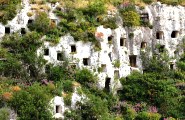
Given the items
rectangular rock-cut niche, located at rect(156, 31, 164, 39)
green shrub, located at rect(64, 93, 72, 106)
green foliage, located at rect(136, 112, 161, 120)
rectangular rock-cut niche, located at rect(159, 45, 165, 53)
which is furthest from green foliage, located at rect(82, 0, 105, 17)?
green foliage, located at rect(136, 112, 161, 120)

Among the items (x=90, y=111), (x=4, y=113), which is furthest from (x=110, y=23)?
(x=4, y=113)

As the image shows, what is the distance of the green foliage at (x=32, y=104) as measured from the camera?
5000 centimetres

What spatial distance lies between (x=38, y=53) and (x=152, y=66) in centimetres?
1228

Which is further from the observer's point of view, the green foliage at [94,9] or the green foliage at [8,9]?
the green foliage at [94,9]

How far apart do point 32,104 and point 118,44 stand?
43.8 ft

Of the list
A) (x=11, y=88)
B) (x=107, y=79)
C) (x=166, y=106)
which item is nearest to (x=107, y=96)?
(x=107, y=79)

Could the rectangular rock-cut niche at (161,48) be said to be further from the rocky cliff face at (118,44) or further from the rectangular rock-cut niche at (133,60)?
the rectangular rock-cut niche at (133,60)

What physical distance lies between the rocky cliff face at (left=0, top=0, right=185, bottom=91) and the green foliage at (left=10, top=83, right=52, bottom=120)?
20.5ft

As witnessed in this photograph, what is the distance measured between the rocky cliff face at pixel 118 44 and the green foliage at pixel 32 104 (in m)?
6.26

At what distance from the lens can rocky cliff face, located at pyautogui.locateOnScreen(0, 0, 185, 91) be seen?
57062 millimetres

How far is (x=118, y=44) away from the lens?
2354 inches

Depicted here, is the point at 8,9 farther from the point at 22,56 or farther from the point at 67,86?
the point at 67,86

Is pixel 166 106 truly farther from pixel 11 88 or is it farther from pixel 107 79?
pixel 11 88

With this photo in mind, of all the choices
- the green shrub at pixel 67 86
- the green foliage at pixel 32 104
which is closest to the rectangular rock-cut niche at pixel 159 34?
the green shrub at pixel 67 86
